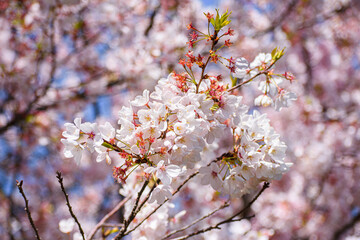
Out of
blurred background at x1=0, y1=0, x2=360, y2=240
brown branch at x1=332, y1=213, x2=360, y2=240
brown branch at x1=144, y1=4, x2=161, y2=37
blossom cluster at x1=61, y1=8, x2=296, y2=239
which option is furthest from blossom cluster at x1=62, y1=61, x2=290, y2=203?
brown branch at x1=332, y1=213, x2=360, y2=240

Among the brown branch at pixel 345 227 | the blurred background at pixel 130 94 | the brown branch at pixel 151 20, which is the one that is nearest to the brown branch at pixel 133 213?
the blurred background at pixel 130 94

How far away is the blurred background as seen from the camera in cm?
448

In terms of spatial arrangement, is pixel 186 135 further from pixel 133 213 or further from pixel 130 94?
pixel 130 94

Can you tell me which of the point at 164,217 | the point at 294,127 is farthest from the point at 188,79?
the point at 294,127

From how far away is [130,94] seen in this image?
200 inches

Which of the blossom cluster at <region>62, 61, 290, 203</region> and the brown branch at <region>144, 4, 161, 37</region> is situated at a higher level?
the brown branch at <region>144, 4, 161, 37</region>

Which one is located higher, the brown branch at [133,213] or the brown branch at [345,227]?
the brown branch at [345,227]

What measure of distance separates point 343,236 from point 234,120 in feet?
17.7

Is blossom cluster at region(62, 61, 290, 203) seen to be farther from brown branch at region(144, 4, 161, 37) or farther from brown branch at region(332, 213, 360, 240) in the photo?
brown branch at region(332, 213, 360, 240)

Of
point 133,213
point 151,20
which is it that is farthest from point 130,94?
point 133,213

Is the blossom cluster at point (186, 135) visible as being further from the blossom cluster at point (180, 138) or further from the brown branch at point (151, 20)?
the brown branch at point (151, 20)

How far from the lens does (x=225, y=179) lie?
1.27 meters

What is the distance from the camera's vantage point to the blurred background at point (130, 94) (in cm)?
448

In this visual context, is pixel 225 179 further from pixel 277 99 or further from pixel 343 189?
pixel 343 189
